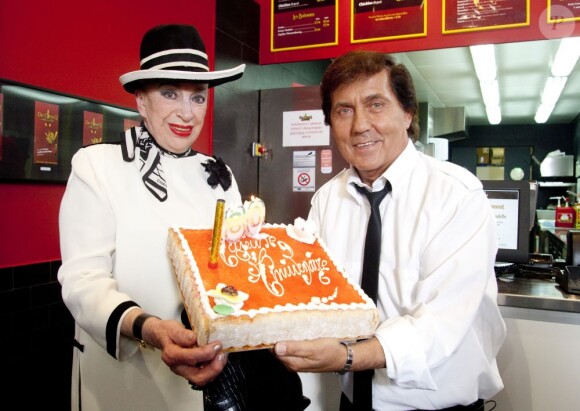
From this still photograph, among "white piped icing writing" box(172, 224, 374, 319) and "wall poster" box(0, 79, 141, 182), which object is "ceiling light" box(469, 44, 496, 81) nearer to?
"wall poster" box(0, 79, 141, 182)

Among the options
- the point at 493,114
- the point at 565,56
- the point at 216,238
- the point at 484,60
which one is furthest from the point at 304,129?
the point at 493,114

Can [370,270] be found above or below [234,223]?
below

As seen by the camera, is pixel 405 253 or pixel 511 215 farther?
pixel 511 215

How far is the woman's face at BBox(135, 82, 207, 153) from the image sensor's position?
59.3 inches

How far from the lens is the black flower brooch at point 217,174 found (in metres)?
1.63

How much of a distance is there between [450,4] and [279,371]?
3.25 metres

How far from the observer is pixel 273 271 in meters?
1.20

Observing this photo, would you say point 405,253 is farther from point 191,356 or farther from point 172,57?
point 172,57

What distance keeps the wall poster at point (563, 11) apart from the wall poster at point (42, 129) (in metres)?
3.05

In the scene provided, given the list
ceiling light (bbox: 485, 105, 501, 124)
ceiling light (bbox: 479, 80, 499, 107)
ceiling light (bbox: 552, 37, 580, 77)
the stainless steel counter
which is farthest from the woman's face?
ceiling light (bbox: 485, 105, 501, 124)

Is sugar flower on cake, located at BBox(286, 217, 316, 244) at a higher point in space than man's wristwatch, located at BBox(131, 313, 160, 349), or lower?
higher

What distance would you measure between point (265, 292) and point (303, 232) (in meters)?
0.26

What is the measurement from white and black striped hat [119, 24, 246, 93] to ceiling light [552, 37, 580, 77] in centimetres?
514

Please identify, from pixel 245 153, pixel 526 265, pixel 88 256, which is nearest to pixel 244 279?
pixel 88 256
